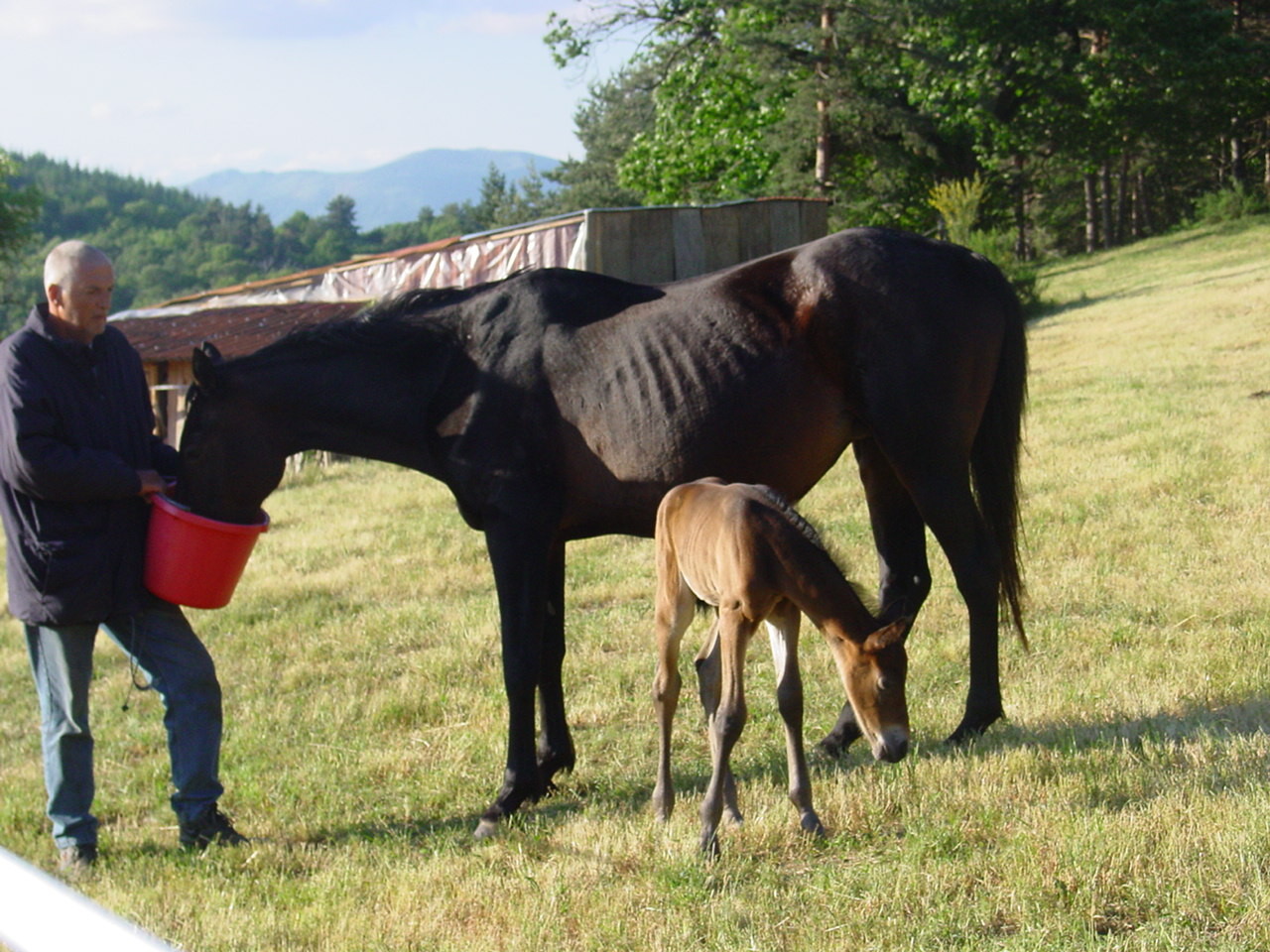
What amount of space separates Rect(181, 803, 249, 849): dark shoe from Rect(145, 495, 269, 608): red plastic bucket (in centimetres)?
91

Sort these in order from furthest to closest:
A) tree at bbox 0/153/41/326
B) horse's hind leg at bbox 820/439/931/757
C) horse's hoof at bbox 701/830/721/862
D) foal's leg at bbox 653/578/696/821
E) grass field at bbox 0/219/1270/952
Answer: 1. tree at bbox 0/153/41/326
2. horse's hind leg at bbox 820/439/931/757
3. foal's leg at bbox 653/578/696/821
4. horse's hoof at bbox 701/830/721/862
5. grass field at bbox 0/219/1270/952

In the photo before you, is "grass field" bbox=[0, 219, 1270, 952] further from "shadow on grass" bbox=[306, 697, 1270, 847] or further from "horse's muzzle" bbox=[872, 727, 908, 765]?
"horse's muzzle" bbox=[872, 727, 908, 765]

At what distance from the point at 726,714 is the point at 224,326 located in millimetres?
23772

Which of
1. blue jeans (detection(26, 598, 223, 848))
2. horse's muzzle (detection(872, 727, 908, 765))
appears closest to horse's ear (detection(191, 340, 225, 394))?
blue jeans (detection(26, 598, 223, 848))

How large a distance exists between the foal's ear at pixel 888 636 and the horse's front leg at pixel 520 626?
1.63 meters

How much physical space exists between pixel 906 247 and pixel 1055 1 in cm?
3133

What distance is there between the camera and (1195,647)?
19.0 feet

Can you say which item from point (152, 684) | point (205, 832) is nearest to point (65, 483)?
point (152, 684)

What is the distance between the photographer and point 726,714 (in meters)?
4.09

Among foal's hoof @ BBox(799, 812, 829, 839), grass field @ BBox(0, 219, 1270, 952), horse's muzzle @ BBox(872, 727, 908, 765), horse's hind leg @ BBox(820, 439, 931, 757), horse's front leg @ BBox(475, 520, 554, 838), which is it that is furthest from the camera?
horse's hind leg @ BBox(820, 439, 931, 757)

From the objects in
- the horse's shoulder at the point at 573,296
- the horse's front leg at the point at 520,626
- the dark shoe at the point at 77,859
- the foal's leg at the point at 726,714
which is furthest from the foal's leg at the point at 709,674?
the dark shoe at the point at 77,859

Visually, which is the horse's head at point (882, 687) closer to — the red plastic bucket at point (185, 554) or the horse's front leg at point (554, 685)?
the horse's front leg at point (554, 685)

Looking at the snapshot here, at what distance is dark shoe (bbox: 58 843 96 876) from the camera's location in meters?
4.89

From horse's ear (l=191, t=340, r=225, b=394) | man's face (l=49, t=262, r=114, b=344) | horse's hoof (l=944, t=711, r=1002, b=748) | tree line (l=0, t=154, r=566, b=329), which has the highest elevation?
tree line (l=0, t=154, r=566, b=329)
